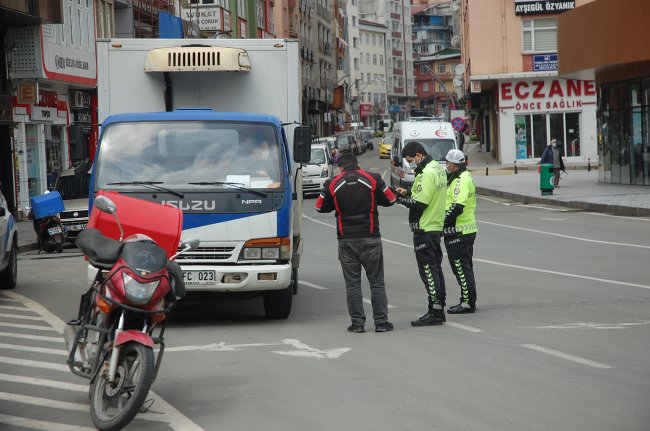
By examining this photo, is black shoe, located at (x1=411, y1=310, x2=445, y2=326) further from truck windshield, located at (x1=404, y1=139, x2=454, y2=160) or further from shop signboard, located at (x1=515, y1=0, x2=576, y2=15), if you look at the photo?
shop signboard, located at (x1=515, y1=0, x2=576, y2=15)

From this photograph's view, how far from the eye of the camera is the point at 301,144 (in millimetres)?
12406

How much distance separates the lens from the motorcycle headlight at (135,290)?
7297mm

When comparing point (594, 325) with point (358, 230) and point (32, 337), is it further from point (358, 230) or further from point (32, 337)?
point (32, 337)

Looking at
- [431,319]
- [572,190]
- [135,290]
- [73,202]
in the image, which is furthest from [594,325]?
A: [572,190]

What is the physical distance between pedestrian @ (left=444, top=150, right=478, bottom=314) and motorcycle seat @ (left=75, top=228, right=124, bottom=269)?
18.5ft

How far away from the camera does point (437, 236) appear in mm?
12180

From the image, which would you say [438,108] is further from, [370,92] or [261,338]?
[261,338]

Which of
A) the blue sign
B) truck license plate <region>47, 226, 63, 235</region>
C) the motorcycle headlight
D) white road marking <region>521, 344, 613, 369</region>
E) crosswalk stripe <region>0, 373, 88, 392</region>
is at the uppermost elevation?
the blue sign

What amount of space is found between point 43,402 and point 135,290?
141 cm

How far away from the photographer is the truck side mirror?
40.4 ft

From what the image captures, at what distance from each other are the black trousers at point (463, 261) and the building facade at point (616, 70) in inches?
953

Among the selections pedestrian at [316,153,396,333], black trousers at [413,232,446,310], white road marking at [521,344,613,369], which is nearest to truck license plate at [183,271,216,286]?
pedestrian at [316,153,396,333]

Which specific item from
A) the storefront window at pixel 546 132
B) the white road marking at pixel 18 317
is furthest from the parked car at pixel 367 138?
the white road marking at pixel 18 317

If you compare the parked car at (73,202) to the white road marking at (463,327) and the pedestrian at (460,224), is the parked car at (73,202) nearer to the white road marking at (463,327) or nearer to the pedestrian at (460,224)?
the pedestrian at (460,224)
